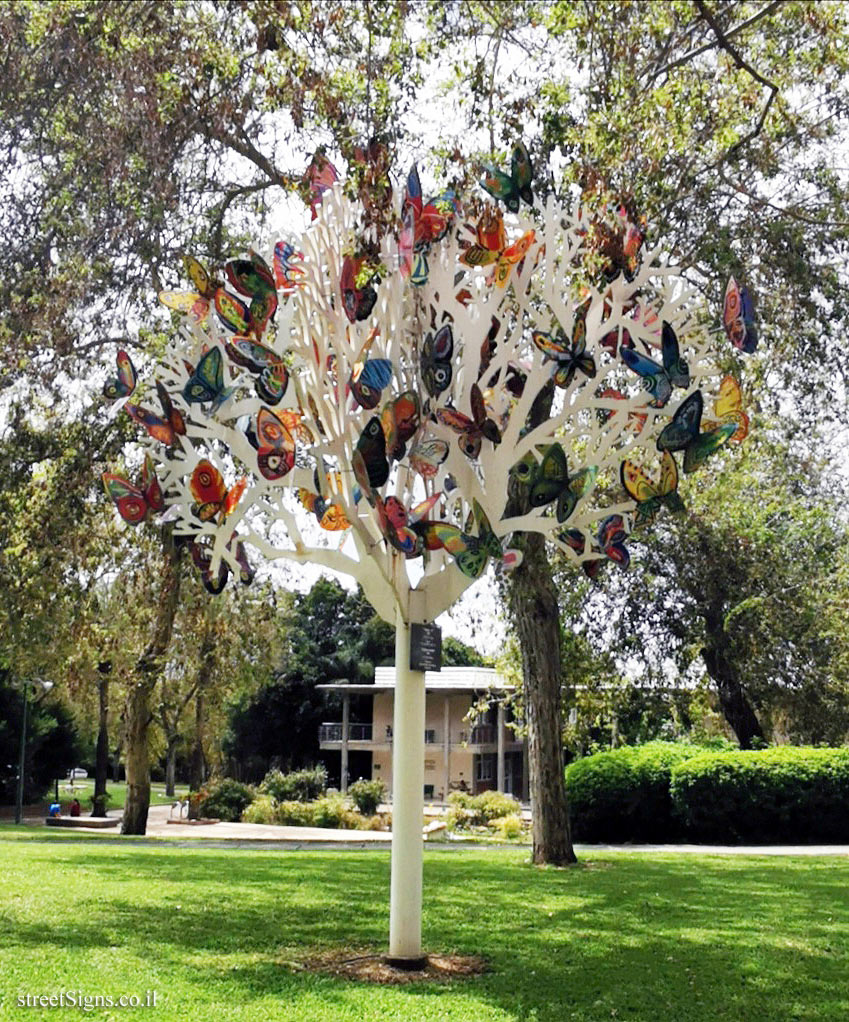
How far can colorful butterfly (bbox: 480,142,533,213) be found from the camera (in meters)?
9.37

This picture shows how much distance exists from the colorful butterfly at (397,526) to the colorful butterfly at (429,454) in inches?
18.8

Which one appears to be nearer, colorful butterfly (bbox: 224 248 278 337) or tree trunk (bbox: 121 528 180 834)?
colorful butterfly (bbox: 224 248 278 337)

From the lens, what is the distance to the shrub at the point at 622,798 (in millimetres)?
21703

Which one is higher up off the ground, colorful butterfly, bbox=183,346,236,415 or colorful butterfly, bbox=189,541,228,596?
colorful butterfly, bbox=183,346,236,415

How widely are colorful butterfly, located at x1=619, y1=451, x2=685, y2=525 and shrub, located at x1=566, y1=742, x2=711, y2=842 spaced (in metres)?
14.1

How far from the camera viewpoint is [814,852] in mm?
19031

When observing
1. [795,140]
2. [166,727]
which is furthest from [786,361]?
[166,727]

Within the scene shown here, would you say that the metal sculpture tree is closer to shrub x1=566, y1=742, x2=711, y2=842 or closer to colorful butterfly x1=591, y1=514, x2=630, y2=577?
colorful butterfly x1=591, y1=514, x2=630, y2=577

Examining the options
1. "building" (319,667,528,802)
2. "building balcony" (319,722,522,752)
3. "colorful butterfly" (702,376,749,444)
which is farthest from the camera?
"building balcony" (319,722,522,752)

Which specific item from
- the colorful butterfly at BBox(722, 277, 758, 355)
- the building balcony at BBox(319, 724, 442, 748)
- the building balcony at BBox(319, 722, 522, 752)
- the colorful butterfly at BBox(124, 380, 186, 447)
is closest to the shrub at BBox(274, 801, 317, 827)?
the building balcony at BBox(319, 722, 522, 752)

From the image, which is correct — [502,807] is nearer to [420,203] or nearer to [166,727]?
[166,727]

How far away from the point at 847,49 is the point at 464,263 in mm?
4898

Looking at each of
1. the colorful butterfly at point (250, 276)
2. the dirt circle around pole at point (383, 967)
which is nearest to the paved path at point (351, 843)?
the dirt circle around pole at point (383, 967)

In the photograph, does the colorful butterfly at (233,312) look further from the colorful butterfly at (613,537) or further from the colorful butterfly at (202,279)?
the colorful butterfly at (613,537)
